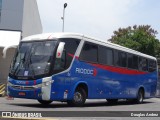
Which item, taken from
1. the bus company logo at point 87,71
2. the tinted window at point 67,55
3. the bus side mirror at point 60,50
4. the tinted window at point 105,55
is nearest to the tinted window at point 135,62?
the tinted window at point 105,55

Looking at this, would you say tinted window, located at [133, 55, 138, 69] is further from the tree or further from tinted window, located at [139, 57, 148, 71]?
the tree

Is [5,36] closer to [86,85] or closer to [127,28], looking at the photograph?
[86,85]

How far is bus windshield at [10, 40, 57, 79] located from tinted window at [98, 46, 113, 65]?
3.52 m

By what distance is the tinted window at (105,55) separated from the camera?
810 inches

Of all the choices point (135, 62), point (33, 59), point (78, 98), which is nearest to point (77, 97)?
point (78, 98)

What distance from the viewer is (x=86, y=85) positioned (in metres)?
19.5

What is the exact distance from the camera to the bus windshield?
17263 millimetres

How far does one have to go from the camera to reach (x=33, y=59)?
1759 cm

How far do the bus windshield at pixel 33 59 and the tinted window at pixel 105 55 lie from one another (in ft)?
11.6

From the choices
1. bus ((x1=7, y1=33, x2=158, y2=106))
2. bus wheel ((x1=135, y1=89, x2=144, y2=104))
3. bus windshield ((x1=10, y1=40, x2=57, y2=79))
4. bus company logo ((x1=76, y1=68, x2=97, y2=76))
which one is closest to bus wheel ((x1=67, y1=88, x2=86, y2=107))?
bus ((x1=7, y1=33, x2=158, y2=106))

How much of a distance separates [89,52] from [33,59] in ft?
9.80

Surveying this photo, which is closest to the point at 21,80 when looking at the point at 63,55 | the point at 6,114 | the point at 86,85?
the point at 63,55

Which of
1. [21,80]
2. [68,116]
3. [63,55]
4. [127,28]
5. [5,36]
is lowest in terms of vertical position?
[68,116]

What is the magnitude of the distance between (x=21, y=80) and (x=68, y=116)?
14.8 feet
